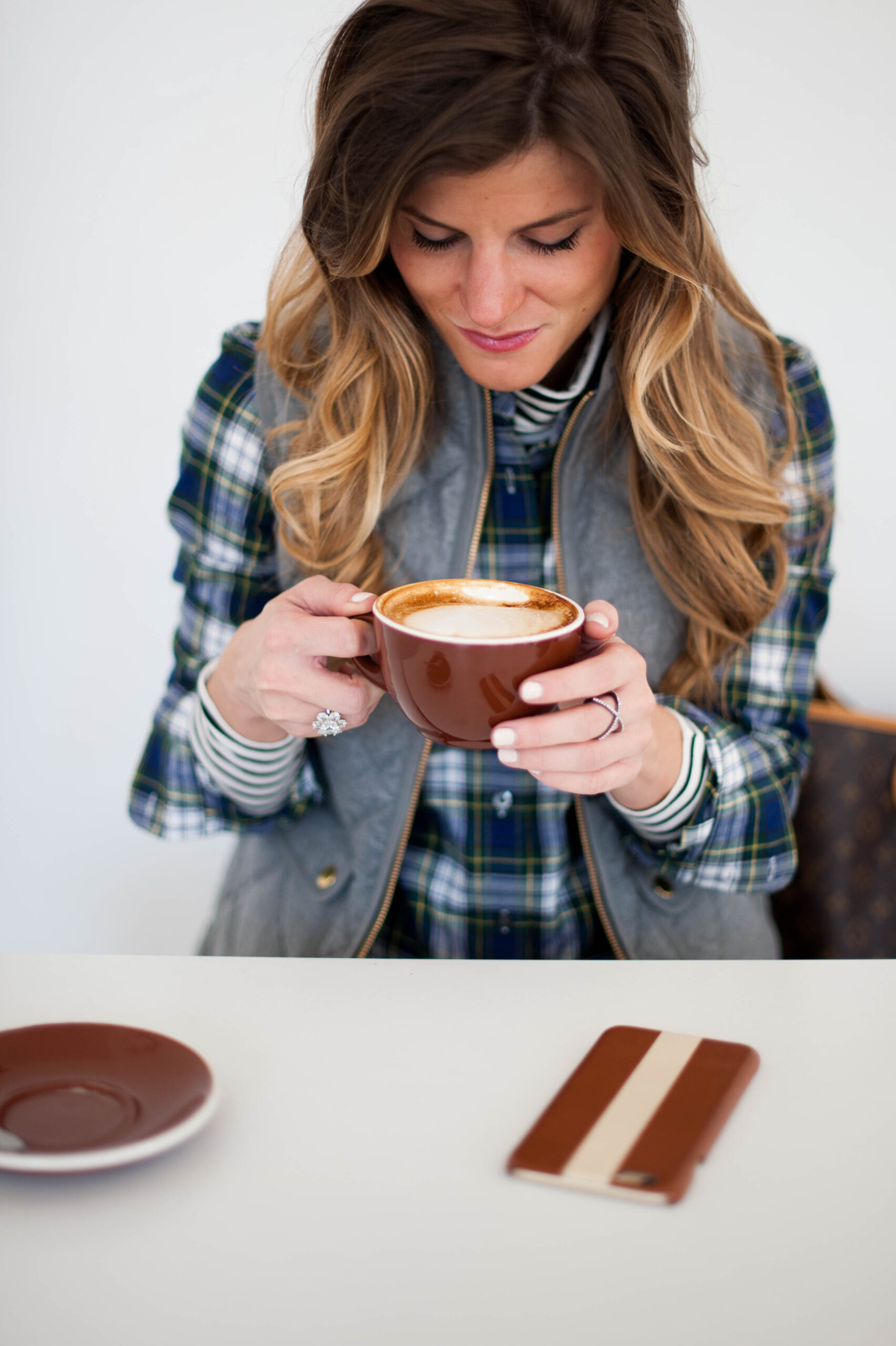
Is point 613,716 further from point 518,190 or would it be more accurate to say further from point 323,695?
point 518,190

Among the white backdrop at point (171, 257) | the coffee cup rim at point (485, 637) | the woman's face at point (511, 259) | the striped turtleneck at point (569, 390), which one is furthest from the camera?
the white backdrop at point (171, 257)

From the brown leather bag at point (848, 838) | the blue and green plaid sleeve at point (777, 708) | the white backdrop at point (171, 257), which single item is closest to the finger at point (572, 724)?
the blue and green plaid sleeve at point (777, 708)

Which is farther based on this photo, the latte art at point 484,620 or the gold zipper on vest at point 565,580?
the gold zipper on vest at point 565,580

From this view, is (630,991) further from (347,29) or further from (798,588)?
(347,29)

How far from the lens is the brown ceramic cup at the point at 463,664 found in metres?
0.75

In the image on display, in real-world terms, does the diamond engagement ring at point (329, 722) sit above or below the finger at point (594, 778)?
above

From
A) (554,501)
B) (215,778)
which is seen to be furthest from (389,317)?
(215,778)

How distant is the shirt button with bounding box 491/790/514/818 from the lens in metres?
1.27

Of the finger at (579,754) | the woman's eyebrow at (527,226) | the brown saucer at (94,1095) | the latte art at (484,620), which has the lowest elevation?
the brown saucer at (94,1095)

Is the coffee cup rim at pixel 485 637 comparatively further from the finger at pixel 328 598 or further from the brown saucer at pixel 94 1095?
the brown saucer at pixel 94 1095

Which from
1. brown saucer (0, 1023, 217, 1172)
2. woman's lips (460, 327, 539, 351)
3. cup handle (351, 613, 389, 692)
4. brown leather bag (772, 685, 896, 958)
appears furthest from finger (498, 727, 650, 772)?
brown leather bag (772, 685, 896, 958)

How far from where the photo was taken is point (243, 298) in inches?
73.9

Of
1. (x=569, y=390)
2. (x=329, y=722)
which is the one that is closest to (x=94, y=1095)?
(x=329, y=722)

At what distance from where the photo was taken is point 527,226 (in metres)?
0.96
